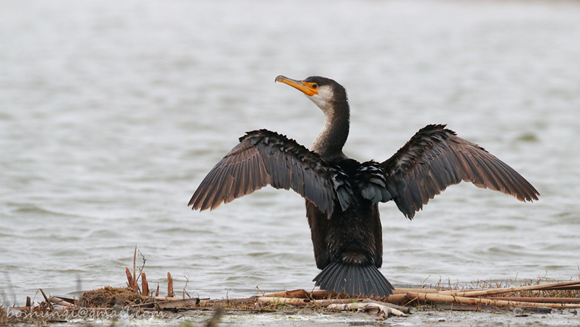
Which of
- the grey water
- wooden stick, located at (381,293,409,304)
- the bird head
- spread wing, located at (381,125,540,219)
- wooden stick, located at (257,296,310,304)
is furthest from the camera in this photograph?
the grey water

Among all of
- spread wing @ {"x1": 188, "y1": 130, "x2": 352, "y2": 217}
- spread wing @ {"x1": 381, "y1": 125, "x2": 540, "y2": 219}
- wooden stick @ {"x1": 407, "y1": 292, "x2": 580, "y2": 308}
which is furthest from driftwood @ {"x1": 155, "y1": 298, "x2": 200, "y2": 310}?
spread wing @ {"x1": 381, "y1": 125, "x2": 540, "y2": 219}

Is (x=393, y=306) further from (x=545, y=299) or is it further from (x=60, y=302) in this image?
(x=60, y=302)

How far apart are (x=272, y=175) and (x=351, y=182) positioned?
635mm

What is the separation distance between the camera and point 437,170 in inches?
254

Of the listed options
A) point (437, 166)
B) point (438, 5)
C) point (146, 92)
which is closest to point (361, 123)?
point (146, 92)

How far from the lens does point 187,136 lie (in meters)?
17.5

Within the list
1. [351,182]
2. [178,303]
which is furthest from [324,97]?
[178,303]

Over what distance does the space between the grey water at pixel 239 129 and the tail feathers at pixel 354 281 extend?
1.31 m

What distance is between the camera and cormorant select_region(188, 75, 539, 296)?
6.14 metres

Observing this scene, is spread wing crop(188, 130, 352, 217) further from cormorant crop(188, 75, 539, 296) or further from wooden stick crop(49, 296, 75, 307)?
wooden stick crop(49, 296, 75, 307)

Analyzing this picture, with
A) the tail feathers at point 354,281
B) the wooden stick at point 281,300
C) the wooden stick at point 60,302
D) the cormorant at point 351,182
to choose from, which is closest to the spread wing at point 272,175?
the cormorant at point 351,182

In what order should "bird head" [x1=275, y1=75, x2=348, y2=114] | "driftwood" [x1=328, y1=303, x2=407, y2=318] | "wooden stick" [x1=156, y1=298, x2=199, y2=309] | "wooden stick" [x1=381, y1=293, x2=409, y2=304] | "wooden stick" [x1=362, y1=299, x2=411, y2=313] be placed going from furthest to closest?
"bird head" [x1=275, y1=75, x2=348, y2=114], "wooden stick" [x1=381, y1=293, x2=409, y2=304], "wooden stick" [x1=156, y1=298, x2=199, y2=309], "wooden stick" [x1=362, y1=299, x2=411, y2=313], "driftwood" [x1=328, y1=303, x2=407, y2=318]

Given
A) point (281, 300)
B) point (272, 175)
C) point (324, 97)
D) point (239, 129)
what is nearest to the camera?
point (281, 300)

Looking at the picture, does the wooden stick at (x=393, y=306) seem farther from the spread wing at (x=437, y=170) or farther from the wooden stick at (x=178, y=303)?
the wooden stick at (x=178, y=303)
